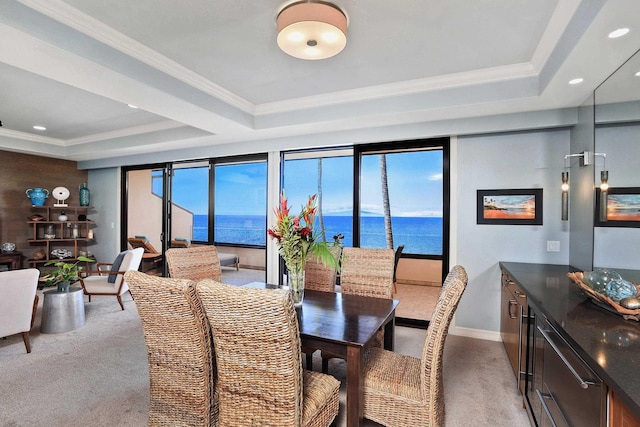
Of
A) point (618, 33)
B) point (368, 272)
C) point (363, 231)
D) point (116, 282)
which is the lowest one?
point (116, 282)

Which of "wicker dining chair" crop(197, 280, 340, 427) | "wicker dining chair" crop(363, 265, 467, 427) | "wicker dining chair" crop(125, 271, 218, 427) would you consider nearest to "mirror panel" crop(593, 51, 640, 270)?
"wicker dining chair" crop(363, 265, 467, 427)

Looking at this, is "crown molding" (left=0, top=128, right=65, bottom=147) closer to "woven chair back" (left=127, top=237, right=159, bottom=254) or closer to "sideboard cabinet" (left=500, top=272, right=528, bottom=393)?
"woven chair back" (left=127, top=237, right=159, bottom=254)

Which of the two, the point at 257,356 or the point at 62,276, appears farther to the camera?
the point at 62,276

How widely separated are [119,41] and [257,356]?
8.15ft

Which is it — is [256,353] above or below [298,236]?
below

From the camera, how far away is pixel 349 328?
73.8 inches

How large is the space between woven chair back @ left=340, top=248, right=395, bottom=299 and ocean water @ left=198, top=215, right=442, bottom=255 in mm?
1283

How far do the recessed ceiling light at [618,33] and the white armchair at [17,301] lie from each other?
190 inches

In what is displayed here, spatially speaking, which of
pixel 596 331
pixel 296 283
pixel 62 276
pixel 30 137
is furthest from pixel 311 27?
pixel 30 137

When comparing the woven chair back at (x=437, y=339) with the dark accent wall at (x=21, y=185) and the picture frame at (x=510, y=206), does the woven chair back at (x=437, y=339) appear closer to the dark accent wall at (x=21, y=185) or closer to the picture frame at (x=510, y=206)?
the picture frame at (x=510, y=206)

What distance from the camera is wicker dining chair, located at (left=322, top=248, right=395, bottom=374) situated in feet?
9.02

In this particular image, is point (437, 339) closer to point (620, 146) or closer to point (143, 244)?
point (620, 146)

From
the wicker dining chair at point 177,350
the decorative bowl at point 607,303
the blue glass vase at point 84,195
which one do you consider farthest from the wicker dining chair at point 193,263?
the blue glass vase at point 84,195

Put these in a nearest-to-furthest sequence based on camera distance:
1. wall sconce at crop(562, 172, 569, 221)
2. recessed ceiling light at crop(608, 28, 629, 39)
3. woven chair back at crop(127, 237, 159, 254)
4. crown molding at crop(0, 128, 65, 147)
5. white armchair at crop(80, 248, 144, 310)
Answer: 1. recessed ceiling light at crop(608, 28, 629, 39)
2. wall sconce at crop(562, 172, 569, 221)
3. white armchair at crop(80, 248, 144, 310)
4. crown molding at crop(0, 128, 65, 147)
5. woven chair back at crop(127, 237, 159, 254)
